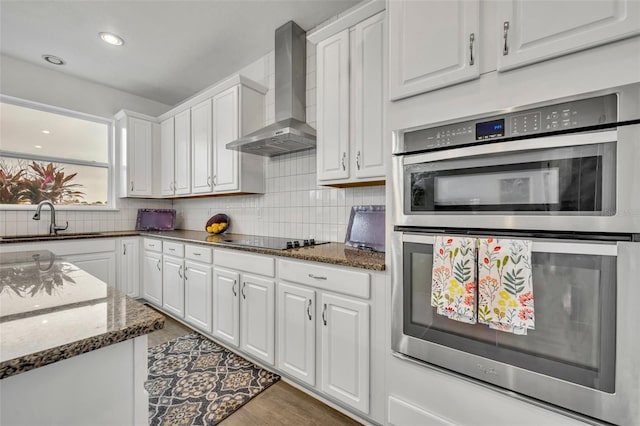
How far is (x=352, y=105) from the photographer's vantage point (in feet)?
6.28

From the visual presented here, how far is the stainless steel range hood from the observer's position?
2430 mm

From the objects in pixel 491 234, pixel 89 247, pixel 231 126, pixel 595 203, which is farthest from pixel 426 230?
pixel 89 247

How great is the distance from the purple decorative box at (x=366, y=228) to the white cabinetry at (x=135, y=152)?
2965mm

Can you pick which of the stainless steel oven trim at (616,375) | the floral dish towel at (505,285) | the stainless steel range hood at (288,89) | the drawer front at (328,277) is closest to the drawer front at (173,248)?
the stainless steel range hood at (288,89)

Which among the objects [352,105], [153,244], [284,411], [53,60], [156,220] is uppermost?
[53,60]

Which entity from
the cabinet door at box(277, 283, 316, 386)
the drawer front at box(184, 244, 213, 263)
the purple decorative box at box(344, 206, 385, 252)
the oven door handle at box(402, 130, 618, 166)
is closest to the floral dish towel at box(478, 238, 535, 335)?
the oven door handle at box(402, 130, 618, 166)

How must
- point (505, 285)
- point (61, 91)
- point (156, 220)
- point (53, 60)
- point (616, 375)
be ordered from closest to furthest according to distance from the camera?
1. point (616, 375)
2. point (505, 285)
3. point (53, 60)
4. point (61, 91)
5. point (156, 220)

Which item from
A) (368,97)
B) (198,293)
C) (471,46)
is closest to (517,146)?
(471,46)

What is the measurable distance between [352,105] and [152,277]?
2.89 meters

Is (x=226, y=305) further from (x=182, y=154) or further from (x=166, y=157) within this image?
(x=166, y=157)

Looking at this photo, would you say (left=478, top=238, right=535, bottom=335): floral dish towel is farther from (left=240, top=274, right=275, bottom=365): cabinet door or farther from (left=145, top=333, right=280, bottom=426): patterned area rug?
(left=145, top=333, right=280, bottom=426): patterned area rug

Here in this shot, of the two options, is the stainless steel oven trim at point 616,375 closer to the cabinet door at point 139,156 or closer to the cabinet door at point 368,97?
the cabinet door at point 368,97

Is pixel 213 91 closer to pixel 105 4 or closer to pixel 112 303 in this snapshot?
pixel 105 4

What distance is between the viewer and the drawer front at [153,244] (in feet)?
10.4
